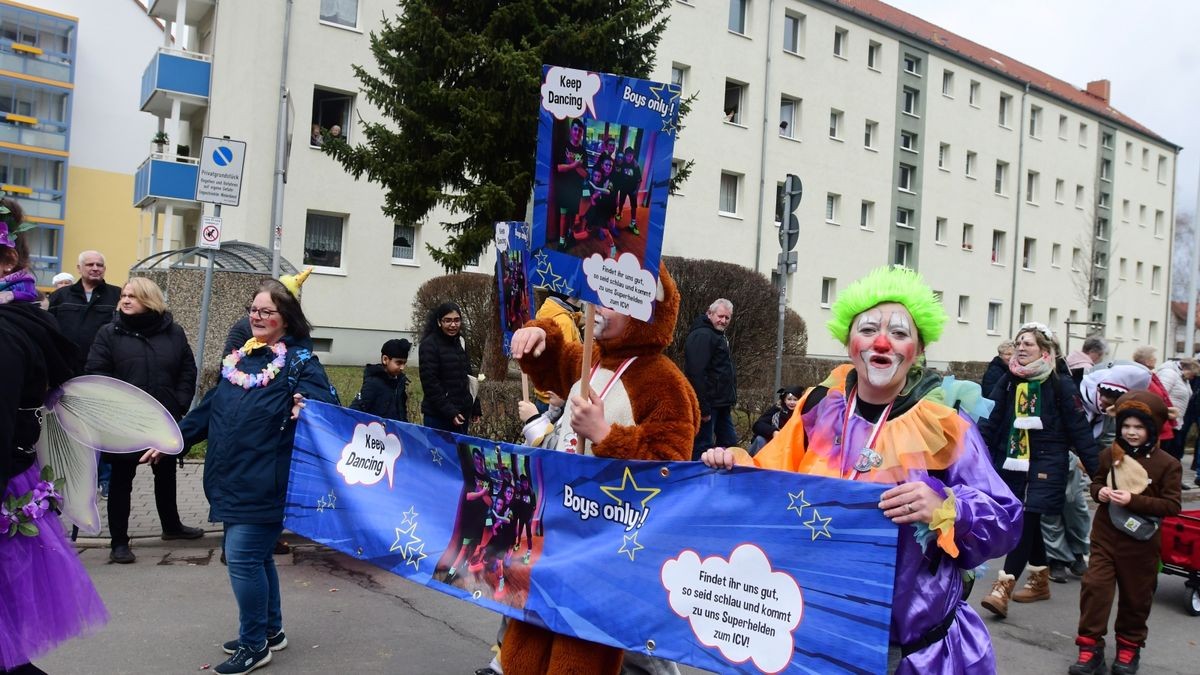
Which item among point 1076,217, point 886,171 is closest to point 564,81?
point 886,171

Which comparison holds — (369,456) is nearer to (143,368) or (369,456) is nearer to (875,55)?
(143,368)

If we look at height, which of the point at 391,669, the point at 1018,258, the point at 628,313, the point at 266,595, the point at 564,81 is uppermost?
the point at 1018,258

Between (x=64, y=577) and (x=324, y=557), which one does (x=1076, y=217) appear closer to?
(x=324, y=557)

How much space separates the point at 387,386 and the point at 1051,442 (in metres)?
5.09

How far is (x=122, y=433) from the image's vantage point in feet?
12.1

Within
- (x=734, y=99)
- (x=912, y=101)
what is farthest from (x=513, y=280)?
(x=912, y=101)

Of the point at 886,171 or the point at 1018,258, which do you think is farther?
the point at 1018,258

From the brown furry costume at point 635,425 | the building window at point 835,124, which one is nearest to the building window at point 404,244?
the building window at point 835,124

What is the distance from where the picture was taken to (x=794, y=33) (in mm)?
33312

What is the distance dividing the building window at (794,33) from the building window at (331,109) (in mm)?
16140

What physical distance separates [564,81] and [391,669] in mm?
3219

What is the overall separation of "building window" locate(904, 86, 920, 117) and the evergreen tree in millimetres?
25576

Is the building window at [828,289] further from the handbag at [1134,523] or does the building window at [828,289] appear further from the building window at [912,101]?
the handbag at [1134,523]

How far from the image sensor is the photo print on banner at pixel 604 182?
3180mm
